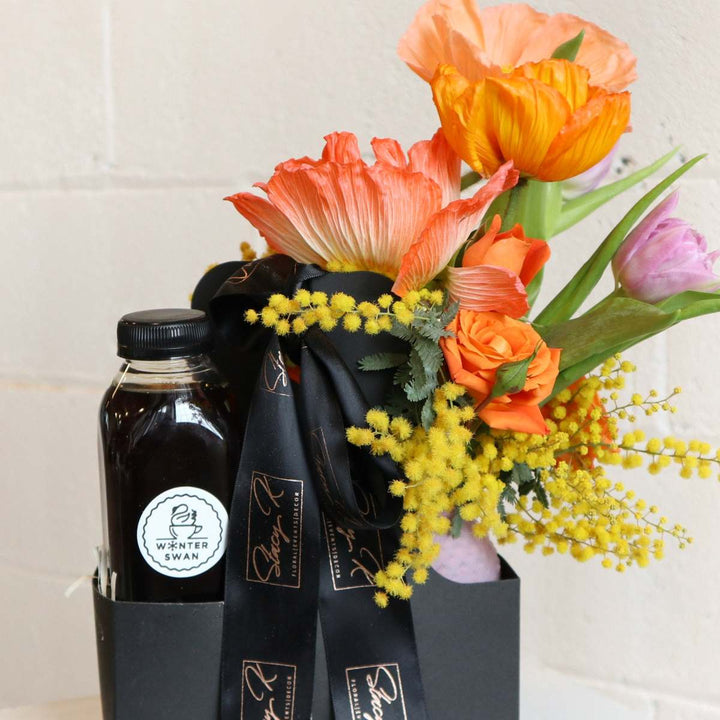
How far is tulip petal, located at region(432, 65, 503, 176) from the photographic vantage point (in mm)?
526

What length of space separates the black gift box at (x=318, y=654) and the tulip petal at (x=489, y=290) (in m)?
0.17

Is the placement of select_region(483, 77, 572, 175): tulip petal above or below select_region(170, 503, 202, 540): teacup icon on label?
above

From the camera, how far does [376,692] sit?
1.87 ft

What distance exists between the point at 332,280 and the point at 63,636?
908 millimetres

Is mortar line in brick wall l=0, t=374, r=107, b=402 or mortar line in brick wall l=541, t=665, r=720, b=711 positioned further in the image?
mortar line in brick wall l=0, t=374, r=107, b=402

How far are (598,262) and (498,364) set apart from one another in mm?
119

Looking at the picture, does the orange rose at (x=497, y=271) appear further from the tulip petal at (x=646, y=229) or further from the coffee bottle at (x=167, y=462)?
the coffee bottle at (x=167, y=462)

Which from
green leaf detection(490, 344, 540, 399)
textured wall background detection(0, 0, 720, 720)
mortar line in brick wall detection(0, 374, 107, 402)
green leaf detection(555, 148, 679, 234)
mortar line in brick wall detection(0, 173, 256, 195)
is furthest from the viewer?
mortar line in brick wall detection(0, 374, 107, 402)

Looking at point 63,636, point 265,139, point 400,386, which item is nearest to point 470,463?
point 400,386

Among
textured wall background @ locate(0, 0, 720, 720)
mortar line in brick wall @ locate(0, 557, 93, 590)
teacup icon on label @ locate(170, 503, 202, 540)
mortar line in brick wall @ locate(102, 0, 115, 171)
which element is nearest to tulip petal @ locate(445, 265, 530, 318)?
teacup icon on label @ locate(170, 503, 202, 540)

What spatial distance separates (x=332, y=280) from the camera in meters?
0.55

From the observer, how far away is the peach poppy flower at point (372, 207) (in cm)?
52

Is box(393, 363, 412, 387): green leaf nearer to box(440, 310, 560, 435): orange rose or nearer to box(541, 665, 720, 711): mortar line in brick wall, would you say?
box(440, 310, 560, 435): orange rose

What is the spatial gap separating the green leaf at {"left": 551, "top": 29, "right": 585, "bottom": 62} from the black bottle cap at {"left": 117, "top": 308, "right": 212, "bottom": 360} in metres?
0.27
